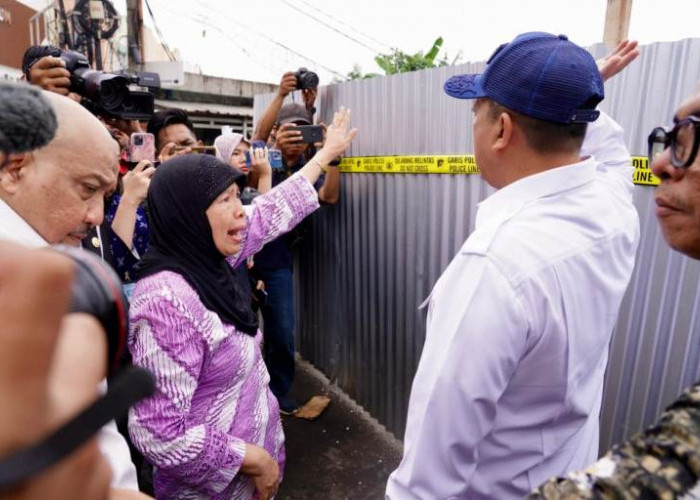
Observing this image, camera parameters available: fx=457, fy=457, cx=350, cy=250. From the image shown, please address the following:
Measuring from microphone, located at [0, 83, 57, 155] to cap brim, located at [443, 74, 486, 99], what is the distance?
116 centimetres

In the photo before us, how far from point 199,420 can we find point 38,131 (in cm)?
135

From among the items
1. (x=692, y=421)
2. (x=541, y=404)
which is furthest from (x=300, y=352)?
(x=692, y=421)

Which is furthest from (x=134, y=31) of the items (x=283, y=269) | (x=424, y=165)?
(x=424, y=165)

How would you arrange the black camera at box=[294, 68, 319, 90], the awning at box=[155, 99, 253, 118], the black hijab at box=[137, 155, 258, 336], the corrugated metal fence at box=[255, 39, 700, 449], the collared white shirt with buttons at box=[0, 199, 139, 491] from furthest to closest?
the awning at box=[155, 99, 253, 118], the black camera at box=[294, 68, 319, 90], the corrugated metal fence at box=[255, 39, 700, 449], the black hijab at box=[137, 155, 258, 336], the collared white shirt with buttons at box=[0, 199, 139, 491]

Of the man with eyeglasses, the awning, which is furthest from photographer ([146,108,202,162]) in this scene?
the awning

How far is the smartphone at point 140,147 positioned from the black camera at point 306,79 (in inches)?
53.6

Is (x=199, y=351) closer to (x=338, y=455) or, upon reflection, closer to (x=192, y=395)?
(x=192, y=395)

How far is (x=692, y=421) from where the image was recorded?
0.72m

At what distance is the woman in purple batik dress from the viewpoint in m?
1.55

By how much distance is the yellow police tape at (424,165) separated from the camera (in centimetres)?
195

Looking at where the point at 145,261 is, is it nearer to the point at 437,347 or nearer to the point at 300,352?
the point at 437,347

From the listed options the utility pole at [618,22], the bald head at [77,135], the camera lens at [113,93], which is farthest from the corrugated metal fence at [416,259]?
the bald head at [77,135]

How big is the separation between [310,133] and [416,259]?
1.23 meters

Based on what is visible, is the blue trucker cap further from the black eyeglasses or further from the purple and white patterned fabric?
the purple and white patterned fabric
